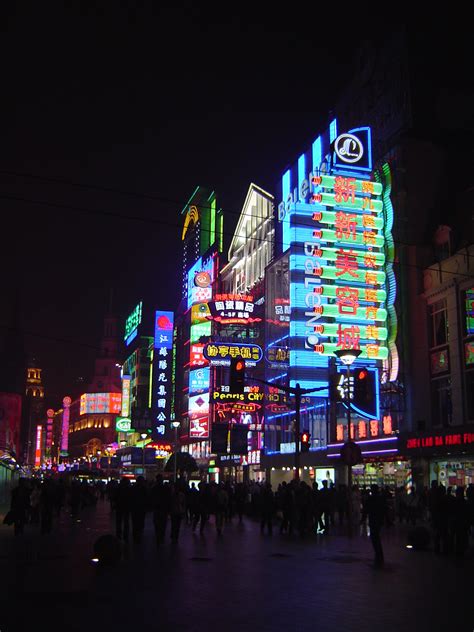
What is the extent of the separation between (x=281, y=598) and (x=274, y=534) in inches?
607

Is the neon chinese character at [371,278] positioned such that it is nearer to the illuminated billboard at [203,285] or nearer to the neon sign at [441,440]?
the neon sign at [441,440]

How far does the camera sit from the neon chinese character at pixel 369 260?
152 feet

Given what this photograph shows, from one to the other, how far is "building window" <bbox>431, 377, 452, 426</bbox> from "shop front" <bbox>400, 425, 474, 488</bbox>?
304 centimetres

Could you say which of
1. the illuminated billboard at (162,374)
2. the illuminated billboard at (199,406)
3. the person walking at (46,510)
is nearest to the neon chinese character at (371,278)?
the person walking at (46,510)

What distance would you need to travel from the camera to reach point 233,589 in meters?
12.8

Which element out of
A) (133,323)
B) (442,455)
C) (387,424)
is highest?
(133,323)

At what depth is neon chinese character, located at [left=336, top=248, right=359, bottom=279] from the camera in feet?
152

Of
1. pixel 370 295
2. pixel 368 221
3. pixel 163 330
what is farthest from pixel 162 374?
pixel 368 221

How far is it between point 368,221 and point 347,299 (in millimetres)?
5325

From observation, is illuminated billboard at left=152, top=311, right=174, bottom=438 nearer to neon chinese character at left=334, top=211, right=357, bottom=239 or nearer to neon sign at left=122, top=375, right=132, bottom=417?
neon sign at left=122, top=375, right=132, bottom=417

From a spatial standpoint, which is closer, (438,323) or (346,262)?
(438,323)

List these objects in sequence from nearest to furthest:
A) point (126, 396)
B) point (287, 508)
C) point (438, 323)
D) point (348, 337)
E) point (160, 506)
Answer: point (160, 506) < point (287, 508) < point (438, 323) < point (348, 337) < point (126, 396)

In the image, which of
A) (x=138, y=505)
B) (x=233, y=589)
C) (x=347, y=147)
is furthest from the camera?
(x=347, y=147)

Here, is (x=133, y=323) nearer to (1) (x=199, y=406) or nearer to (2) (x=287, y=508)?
(1) (x=199, y=406)
